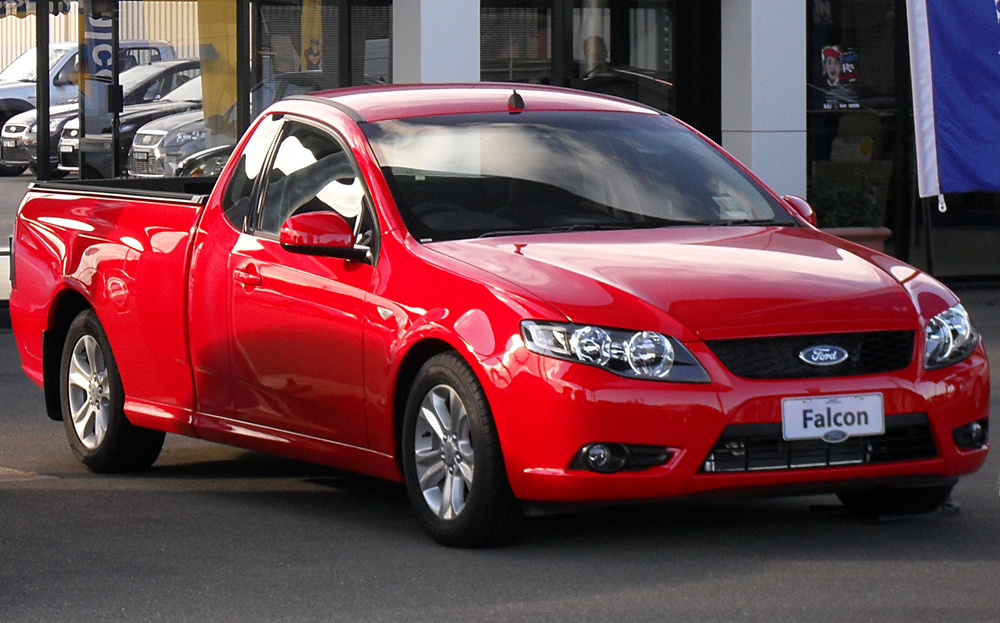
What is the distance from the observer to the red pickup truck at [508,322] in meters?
5.94

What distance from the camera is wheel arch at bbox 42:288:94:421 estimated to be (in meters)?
8.74

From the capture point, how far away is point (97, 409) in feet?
27.6

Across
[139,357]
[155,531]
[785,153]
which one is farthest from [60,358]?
[785,153]

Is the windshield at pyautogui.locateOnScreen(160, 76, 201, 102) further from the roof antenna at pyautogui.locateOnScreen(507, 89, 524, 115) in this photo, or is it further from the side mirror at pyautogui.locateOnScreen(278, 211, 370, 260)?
the side mirror at pyautogui.locateOnScreen(278, 211, 370, 260)

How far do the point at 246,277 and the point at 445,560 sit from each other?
5.53 feet

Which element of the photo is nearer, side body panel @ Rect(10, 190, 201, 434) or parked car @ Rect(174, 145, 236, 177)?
side body panel @ Rect(10, 190, 201, 434)

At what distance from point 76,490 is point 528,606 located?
289 centimetres

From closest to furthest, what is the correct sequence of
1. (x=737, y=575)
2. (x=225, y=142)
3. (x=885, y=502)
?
(x=737, y=575) → (x=885, y=502) → (x=225, y=142)

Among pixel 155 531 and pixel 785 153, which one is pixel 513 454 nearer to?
pixel 155 531

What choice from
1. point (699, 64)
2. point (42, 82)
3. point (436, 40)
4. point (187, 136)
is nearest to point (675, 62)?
point (699, 64)

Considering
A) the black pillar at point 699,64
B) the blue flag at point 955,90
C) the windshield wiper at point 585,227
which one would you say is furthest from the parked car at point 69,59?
the windshield wiper at point 585,227

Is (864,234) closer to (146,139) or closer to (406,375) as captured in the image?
(146,139)

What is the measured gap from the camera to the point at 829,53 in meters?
18.0

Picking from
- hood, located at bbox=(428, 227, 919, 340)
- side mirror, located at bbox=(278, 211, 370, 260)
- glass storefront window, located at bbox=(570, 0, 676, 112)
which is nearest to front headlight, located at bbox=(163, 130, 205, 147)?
glass storefront window, located at bbox=(570, 0, 676, 112)
